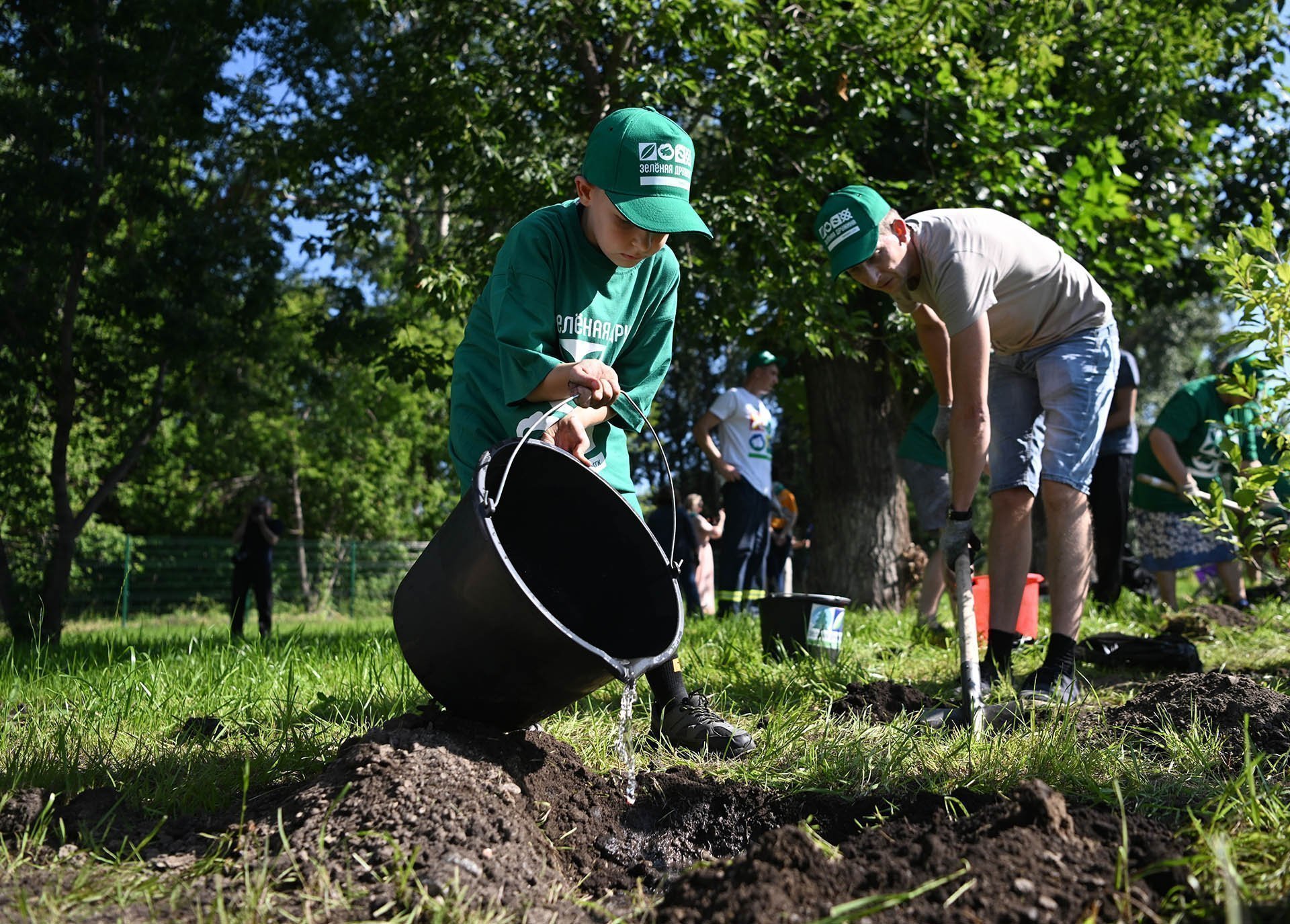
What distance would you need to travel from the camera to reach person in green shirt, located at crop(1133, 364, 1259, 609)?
6.49 meters

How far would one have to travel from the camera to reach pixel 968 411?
3205 millimetres

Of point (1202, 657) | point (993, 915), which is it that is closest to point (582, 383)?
point (993, 915)

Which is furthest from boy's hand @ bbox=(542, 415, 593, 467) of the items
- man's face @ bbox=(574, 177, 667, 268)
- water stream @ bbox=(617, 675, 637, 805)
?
water stream @ bbox=(617, 675, 637, 805)

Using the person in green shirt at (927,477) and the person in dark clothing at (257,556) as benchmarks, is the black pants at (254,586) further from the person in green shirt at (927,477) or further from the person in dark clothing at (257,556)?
the person in green shirt at (927,477)

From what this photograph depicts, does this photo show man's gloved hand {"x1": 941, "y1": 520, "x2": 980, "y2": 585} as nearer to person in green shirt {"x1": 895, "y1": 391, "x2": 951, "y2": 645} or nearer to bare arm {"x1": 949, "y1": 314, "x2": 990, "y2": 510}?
bare arm {"x1": 949, "y1": 314, "x2": 990, "y2": 510}

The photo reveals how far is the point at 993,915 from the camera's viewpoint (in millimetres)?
1499

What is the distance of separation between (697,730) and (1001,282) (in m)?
1.82

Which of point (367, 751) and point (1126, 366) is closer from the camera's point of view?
point (367, 751)

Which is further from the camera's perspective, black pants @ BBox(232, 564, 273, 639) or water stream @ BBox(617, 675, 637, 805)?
black pants @ BBox(232, 564, 273, 639)

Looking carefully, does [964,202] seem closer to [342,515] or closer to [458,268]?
[458,268]

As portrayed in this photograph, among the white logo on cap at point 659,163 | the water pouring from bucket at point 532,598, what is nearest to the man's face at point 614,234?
the white logo on cap at point 659,163

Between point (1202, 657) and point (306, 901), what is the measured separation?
431 centimetres

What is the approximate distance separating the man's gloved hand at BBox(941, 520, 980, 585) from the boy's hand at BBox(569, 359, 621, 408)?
4.54 ft

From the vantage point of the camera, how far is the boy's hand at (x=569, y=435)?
265 centimetres
